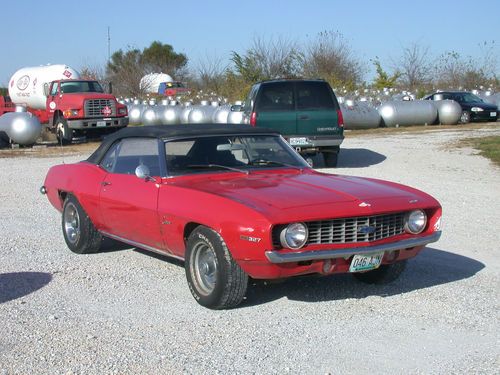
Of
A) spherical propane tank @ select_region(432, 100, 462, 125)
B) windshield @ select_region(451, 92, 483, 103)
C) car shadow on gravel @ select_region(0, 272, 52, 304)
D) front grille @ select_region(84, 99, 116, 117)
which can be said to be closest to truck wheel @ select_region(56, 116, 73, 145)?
front grille @ select_region(84, 99, 116, 117)

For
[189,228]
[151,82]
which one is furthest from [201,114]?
[151,82]

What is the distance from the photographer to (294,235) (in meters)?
5.26

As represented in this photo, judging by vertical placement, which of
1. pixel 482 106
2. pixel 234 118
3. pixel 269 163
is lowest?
pixel 482 106

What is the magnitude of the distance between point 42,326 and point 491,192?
8696 millimetres

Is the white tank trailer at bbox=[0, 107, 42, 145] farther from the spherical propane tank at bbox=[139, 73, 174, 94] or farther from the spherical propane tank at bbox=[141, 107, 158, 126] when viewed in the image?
the spherical propane tank at bbox=[139, 73, 174, 94]

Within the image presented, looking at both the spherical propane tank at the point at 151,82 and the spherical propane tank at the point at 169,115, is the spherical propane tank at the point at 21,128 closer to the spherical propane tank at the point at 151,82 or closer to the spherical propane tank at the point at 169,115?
the spherical propane tank at the point at 169,115

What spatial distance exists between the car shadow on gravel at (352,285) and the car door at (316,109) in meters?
8.36

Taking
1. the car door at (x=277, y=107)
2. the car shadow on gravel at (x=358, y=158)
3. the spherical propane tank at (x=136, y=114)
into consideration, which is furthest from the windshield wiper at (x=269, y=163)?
the spherical propane tank at (x=136, y=114)

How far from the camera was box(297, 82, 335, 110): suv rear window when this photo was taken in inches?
611

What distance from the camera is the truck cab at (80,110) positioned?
80.0 feet

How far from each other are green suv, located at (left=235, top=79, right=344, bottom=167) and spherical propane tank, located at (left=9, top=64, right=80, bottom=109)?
53.9 feet

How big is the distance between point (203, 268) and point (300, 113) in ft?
32.3

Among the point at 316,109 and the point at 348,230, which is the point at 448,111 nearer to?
the point at 316,109

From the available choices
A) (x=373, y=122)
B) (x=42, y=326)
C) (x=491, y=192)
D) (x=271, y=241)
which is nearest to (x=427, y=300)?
(x=271, y=241)
